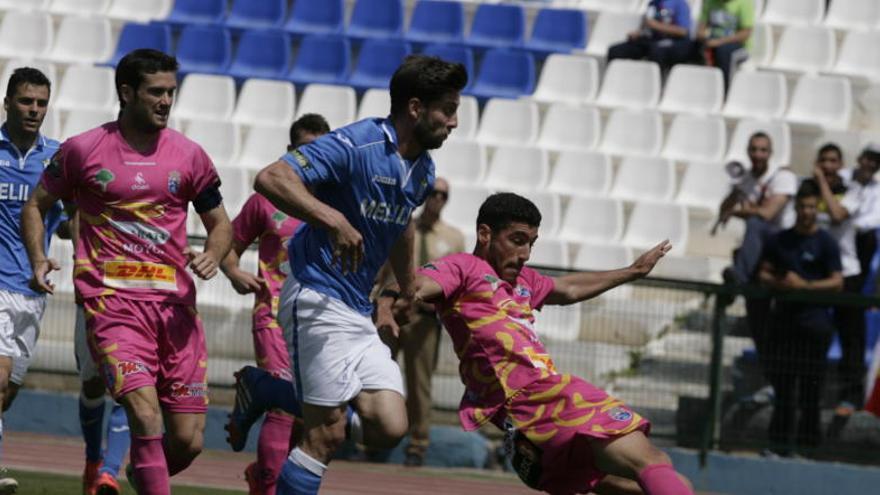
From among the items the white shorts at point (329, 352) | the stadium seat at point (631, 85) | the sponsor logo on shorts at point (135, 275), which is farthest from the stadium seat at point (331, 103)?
the white shorts at point (329, 352)

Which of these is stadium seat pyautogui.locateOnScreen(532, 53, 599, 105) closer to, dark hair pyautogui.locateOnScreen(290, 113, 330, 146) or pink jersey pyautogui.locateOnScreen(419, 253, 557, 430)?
dark hair pyautogui.locateOnScreen(290, 113, 330, 146)

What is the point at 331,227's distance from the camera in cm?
742

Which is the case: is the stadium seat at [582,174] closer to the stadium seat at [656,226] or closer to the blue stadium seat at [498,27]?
the stadium seat at [656,226]

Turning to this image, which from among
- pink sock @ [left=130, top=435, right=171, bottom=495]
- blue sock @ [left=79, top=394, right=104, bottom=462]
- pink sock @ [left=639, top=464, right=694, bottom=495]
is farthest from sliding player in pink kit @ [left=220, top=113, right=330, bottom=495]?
pink sock @ [left=639, top=464, right=694, bottom=495]

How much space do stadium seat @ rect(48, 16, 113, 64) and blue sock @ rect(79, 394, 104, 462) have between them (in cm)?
1057

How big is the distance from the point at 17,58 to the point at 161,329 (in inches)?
490

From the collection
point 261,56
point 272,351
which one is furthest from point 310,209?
point 261,56

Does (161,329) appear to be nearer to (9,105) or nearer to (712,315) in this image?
(9,105)

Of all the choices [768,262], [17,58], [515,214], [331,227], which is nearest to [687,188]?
[768,262]

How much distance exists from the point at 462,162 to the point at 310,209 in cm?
1035

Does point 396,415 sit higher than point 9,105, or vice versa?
point 9,105

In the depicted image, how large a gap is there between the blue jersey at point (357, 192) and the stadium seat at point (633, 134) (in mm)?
10091

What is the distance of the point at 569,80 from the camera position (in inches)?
749

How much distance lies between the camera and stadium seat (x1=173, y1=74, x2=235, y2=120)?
62.9 ft
